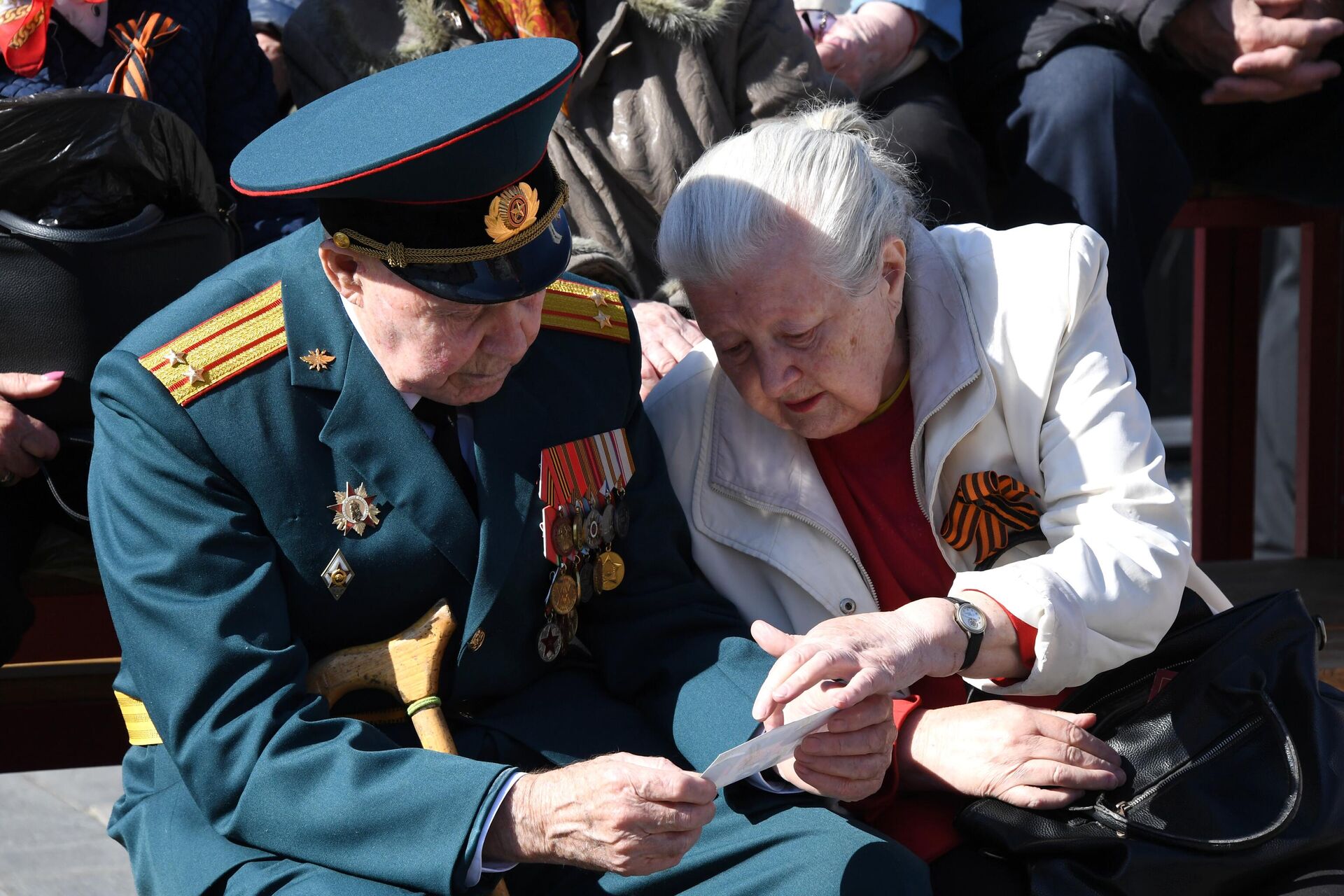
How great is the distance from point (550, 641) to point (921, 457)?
640 millimetres

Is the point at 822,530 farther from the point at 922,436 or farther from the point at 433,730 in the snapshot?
the point at 433,730

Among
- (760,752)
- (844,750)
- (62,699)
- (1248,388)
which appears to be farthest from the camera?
(1248,388)

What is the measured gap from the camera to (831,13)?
11.5 feet

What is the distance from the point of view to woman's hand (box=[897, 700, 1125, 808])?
1984 millimetres

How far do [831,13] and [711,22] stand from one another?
0.49 metres

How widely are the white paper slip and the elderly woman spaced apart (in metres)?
0.18

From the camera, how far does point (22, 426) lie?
99.0 inches

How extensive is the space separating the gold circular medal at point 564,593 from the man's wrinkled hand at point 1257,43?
6.94 ft

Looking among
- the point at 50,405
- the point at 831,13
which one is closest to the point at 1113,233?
the point at 831,13

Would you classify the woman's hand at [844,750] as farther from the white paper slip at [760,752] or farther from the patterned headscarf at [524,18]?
the patterned headscarf at [524,18]

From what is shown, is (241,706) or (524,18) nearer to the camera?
(241,706)

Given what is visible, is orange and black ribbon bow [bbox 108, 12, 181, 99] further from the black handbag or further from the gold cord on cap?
the black handbag

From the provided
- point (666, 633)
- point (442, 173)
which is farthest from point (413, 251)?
point (666, 633)

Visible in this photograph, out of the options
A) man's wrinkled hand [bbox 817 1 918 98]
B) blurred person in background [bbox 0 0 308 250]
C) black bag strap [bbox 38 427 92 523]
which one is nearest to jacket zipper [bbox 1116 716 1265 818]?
black bag strap [bbox 38 427 92 523]
